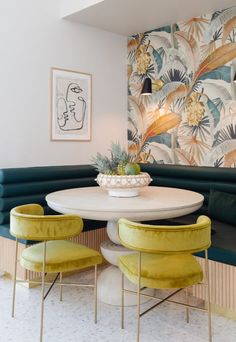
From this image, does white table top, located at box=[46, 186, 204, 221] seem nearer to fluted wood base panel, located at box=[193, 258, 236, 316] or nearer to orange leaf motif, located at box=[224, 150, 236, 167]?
fluted wood base panel, located at box=[193, 258, 236, 316]

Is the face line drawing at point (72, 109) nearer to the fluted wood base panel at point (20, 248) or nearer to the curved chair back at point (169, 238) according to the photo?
the fluted wood base panel at point (20, 248)

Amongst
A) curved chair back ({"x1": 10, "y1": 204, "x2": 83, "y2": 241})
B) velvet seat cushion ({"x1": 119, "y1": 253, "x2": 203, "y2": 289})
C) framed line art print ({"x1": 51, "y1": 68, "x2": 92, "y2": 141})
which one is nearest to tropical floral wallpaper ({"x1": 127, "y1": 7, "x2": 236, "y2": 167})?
framed line art print ({"x1": 51, "y1": 68, "x2": 92, "y2": 141})

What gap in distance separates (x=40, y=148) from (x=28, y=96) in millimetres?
556

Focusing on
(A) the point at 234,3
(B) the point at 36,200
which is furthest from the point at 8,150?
(A) the point at 234,3

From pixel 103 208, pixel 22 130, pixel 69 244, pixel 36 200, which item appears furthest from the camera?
pixel 22 130

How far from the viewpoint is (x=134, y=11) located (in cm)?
374

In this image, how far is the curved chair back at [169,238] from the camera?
188 centimetres

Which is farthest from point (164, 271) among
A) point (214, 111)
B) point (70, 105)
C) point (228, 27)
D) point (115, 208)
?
point (228, 27)

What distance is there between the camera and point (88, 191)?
122 inches

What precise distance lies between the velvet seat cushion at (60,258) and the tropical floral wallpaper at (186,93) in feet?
6.28

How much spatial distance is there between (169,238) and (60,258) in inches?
33.2

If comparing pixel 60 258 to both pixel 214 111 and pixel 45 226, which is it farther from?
pixel 214 111

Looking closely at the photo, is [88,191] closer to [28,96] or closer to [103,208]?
[103,208]

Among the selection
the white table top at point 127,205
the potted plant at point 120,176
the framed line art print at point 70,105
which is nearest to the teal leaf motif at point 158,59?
the framed line art print at point 70,105
